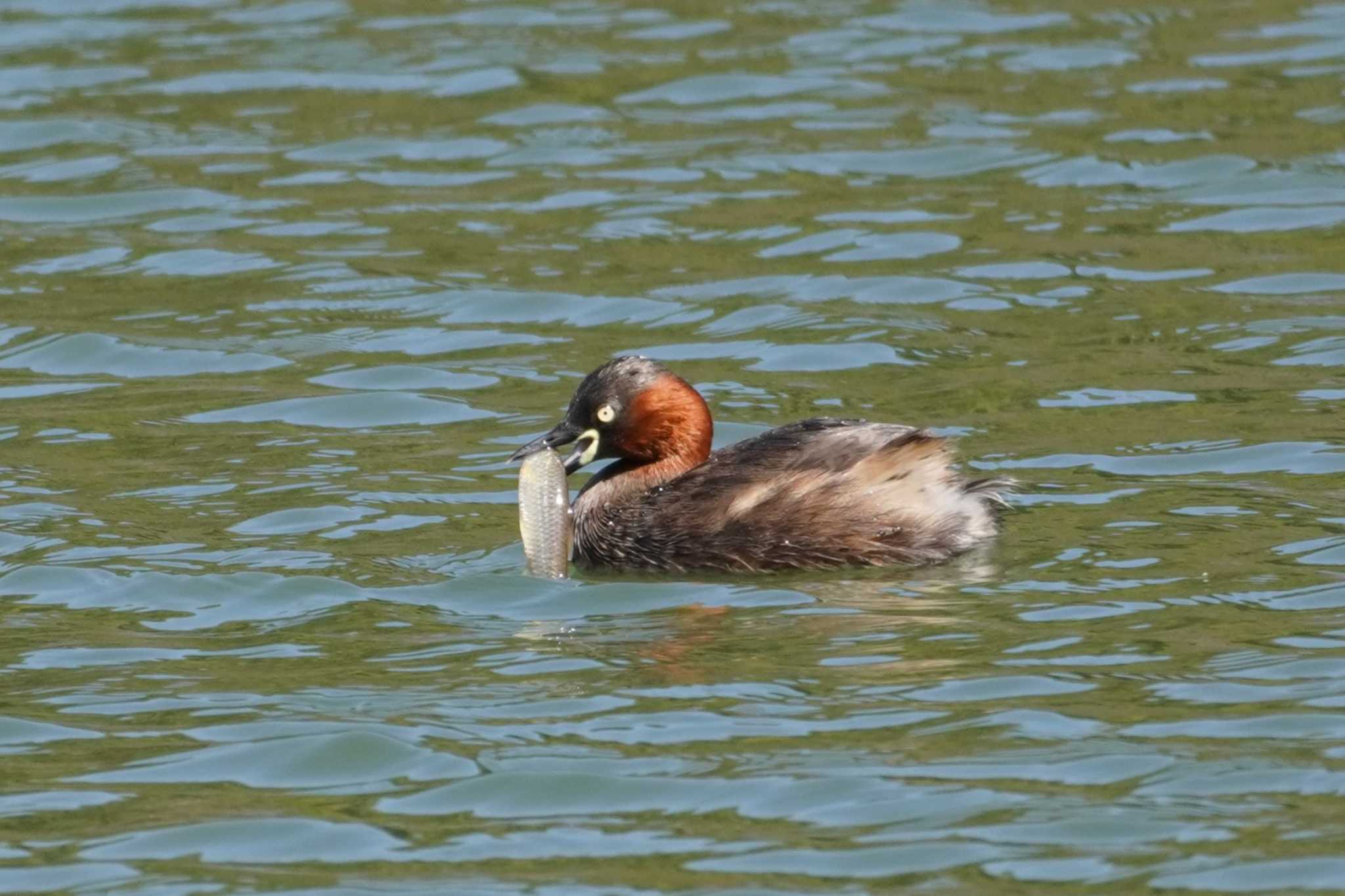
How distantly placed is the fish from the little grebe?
28cm

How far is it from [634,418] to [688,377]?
1959mm

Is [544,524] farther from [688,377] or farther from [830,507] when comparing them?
Result: [688,377]

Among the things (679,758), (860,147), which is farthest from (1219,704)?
(860,147)

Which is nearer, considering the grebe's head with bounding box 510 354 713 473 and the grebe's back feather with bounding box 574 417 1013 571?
the grebe's back feather with bounding box 574 417 1013 571

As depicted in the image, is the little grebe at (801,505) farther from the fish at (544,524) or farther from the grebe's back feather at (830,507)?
the fish at (544,524)

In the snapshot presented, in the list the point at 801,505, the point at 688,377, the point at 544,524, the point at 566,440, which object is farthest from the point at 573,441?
the point at 688,377

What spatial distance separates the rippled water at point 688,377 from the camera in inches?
235

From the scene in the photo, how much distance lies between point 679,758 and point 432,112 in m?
9.49

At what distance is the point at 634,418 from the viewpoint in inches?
348

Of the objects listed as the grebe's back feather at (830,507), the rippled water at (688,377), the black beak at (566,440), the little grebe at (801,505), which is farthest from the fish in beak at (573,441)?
the grebe's back feather at (830,507)

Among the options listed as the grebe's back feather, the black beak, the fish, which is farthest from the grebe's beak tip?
the grebe's back feather

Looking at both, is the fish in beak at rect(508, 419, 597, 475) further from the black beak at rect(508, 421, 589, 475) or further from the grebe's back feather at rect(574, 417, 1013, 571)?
the grebe's back feather at rect(574, 417, 1013, 571)

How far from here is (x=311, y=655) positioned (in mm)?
7344

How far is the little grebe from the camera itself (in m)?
8.22
